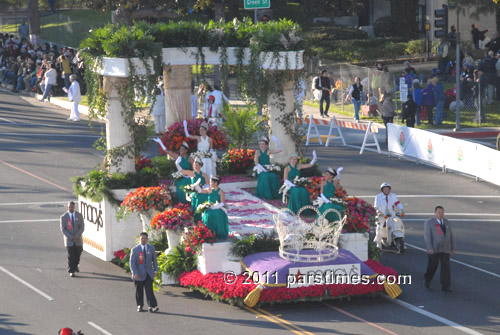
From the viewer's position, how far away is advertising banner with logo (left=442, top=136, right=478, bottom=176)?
2742 cm

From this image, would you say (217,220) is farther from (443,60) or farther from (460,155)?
(443,60)

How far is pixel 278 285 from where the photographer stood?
1711 centimetres

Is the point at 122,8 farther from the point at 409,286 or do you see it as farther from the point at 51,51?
the point at 409,286

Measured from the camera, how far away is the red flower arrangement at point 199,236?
1806 centimetres

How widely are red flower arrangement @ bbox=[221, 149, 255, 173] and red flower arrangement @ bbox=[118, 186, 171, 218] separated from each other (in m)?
4.11

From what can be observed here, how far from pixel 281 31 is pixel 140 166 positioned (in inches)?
182

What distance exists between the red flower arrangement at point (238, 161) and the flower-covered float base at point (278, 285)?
6.18m

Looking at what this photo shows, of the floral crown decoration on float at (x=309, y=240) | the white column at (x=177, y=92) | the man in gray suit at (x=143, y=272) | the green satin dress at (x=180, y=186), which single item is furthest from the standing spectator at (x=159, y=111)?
the man in gray suit at (x=143, y=272)

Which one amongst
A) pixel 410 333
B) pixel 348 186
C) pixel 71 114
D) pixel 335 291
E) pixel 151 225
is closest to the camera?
pixel 410 333

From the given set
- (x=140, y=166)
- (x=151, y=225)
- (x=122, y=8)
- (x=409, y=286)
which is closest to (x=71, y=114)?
(x=122, y=8)

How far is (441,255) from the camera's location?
18.0m

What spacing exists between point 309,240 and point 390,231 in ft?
11.2

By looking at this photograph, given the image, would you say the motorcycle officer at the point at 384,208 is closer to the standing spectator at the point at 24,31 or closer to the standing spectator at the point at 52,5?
the standing spectator at the point at 24,31

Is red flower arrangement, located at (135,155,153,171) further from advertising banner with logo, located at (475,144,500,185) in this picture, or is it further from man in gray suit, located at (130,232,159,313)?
advertising banner with logo, located at (475,144,500,185)
